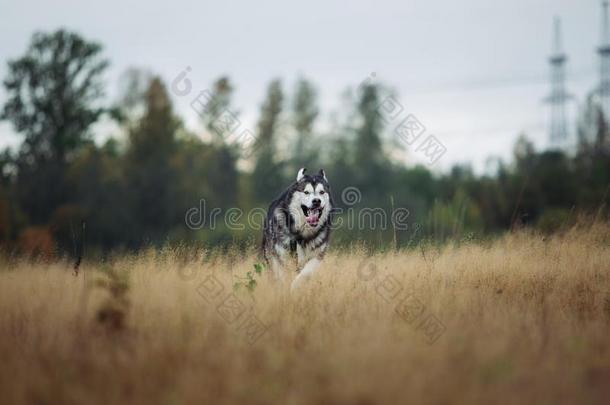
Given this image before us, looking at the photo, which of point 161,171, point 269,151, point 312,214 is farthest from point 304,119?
point 312,214

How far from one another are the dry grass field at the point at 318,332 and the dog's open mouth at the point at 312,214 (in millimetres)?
700

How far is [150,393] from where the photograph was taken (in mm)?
4395

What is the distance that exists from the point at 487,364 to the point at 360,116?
43.2 meters

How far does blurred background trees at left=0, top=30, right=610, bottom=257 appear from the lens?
29203 millimetres

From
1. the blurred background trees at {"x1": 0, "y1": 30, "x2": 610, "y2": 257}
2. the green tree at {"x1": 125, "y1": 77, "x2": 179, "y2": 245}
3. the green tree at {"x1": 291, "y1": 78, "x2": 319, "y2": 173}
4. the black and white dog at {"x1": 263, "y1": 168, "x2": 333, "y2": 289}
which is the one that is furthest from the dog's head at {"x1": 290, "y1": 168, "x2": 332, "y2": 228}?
the green tree at {"x1": 291, "y1": 78, "x2": 319, "y2": 173}

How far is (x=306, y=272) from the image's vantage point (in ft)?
27.4

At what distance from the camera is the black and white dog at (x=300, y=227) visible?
30.1 ft

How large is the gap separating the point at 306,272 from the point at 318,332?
2421 mm

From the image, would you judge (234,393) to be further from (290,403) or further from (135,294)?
(135,294)

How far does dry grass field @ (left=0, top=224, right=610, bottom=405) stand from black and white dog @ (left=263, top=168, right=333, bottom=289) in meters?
0.38

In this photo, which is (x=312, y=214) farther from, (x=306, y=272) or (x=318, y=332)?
(x=318, y=332)

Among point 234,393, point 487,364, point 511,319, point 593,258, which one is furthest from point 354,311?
point 593,258

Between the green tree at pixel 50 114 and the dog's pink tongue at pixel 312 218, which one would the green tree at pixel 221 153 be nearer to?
the green tree at pixel 50 114

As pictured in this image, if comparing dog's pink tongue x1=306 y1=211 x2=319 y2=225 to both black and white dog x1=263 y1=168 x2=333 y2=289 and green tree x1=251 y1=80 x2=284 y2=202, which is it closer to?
black and white dog x1=263 y1=168 x2=333 y2=289
